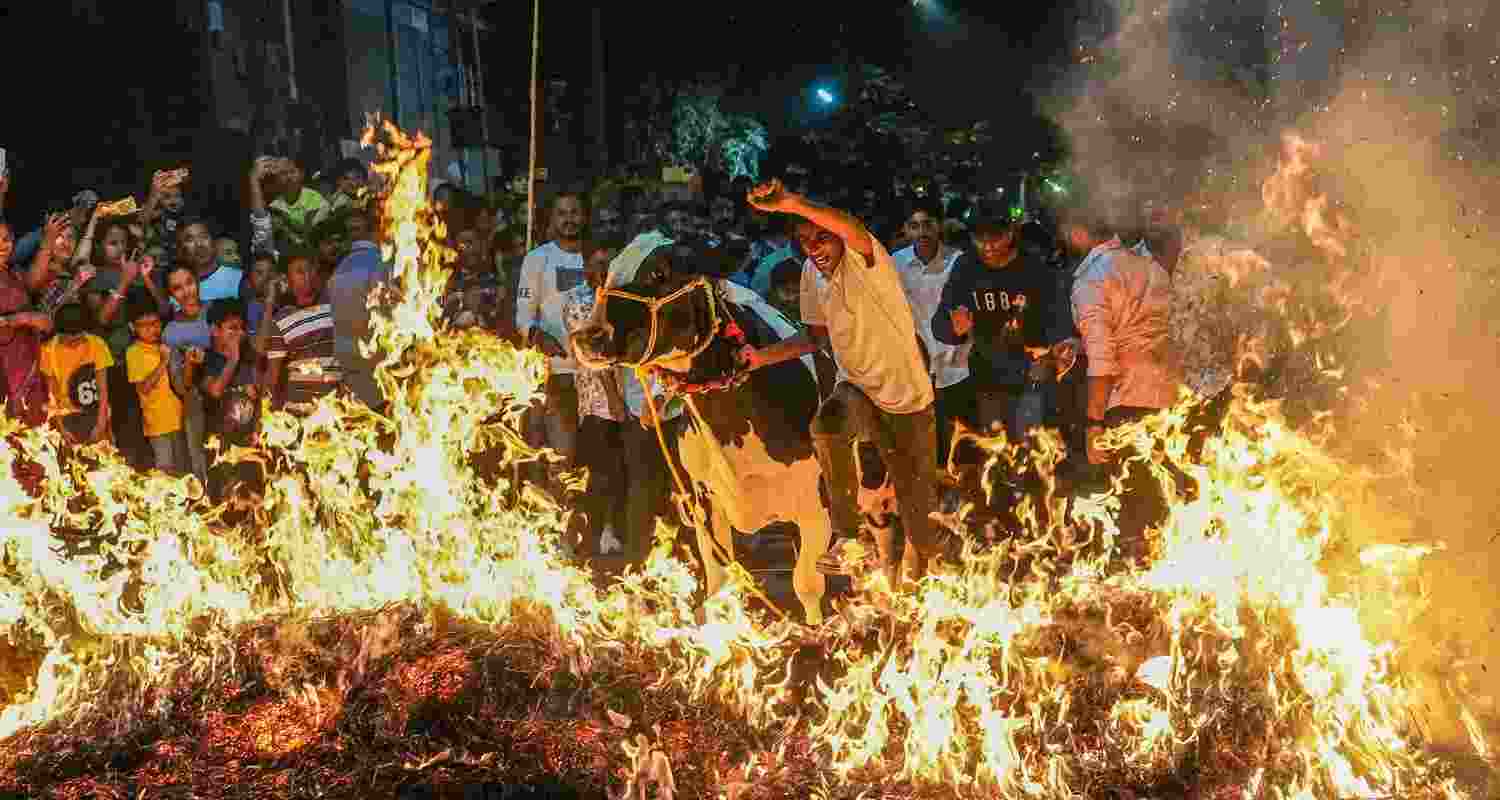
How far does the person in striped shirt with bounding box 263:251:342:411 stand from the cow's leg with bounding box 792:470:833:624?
12.3 ft

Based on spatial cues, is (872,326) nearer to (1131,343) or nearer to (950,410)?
(1131,343)

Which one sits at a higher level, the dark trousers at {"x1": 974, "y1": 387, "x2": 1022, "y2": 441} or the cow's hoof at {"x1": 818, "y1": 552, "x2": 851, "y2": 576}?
the dark trousers at {"x1": 974, "y1": 387, "x2": 1022, "y2": 441}

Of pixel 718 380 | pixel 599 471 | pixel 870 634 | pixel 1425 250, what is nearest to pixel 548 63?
pixel 599 471

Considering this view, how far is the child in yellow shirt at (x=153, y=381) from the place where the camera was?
11195mm

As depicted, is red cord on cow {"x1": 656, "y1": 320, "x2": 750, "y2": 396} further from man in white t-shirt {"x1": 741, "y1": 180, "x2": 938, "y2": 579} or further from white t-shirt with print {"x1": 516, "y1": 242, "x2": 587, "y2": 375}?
white t-shirt with print {"x1": 516, "y1": 242, "x2": 587, "y2": 375}

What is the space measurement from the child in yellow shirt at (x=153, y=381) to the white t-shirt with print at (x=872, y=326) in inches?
194

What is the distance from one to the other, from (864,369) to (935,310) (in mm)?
2159

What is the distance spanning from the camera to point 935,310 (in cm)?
1033

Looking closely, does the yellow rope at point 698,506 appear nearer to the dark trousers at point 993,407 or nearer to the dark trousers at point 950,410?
the dark trousers at point 950,410

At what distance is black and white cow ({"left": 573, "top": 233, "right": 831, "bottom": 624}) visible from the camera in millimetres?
7594

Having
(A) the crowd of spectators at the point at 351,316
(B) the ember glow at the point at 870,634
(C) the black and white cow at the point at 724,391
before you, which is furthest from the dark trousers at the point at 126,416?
(C) the black and white cow at the point at 724,391

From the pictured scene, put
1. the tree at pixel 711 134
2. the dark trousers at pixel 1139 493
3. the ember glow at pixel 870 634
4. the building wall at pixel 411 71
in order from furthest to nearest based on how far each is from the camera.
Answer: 1. the building wall at pixel 411 71
2. the tree at pixel 711 134
3. the dark trousers at pixel 1139 493
4. the ember glow at pixel 870 634

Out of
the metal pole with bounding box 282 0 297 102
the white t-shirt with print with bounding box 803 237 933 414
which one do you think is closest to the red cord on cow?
the white t-shirt with print with bounding box 803 237 933 414

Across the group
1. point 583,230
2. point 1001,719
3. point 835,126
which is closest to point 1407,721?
point 1001,719
